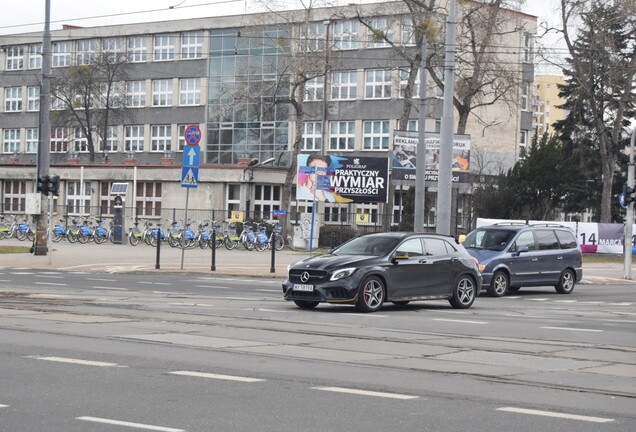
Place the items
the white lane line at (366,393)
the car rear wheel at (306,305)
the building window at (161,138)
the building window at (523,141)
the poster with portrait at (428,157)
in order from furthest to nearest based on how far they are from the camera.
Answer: the building window at (161,138), the building window at (523,141), the poster with portrait at (428,157), the car rear wheel at (306,305), the white lane line at (366,393)

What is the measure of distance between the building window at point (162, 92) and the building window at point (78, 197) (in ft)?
41.6

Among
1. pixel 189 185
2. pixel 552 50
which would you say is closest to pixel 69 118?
pixel 552 50

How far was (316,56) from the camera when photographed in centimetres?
5800

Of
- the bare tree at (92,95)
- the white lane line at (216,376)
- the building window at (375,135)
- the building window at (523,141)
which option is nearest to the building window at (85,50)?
the bare tree at (92,95)

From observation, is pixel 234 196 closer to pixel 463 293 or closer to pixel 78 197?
pixel 78 197

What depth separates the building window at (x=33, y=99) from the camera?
283 ft

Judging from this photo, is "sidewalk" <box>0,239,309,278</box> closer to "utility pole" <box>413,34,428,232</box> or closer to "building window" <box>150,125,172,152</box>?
"utility pole" <box>413,34,428,232</box>

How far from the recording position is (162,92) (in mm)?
81125

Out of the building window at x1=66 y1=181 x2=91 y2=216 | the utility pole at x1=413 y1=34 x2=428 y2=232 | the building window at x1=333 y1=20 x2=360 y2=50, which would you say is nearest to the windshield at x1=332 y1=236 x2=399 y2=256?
the utility pole at x1=413 y1=34 x2=428 y2=232

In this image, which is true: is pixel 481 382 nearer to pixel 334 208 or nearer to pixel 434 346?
pixel 434 346

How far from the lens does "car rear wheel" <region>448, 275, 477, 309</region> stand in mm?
21656

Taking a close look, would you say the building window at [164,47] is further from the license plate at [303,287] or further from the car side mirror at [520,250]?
the license plate at [303,287]

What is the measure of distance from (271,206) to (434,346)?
53.8m

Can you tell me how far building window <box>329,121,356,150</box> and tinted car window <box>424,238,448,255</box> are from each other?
5345 centimetres
